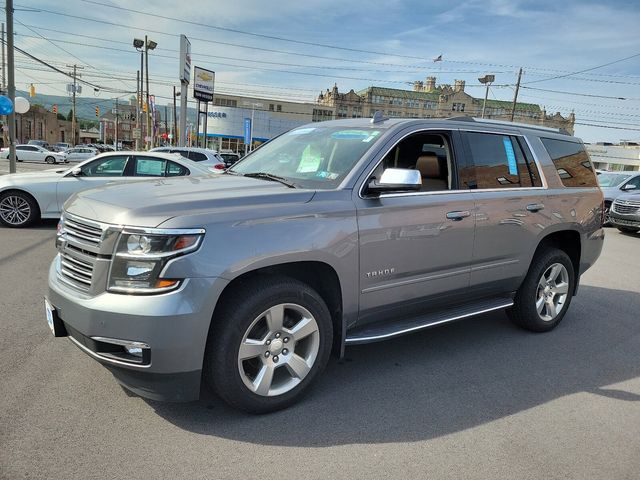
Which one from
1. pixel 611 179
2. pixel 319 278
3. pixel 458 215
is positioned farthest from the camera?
pixel 611 179

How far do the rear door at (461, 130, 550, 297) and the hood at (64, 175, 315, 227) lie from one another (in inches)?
67.2

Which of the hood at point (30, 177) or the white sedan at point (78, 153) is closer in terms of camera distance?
the hood at point (30, 177)

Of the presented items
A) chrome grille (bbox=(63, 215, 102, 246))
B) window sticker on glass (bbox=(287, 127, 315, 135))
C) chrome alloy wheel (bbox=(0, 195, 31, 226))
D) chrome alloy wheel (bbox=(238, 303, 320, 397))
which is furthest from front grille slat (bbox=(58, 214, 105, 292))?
chrome alloy wheel (bbox=(0, 195, 31, 226))

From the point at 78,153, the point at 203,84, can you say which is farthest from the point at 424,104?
the point at 78,153

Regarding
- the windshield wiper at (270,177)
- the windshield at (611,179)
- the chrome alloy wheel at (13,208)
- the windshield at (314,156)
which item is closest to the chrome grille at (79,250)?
the windshield wiper at (270,177)

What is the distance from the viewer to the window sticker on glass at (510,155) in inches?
175

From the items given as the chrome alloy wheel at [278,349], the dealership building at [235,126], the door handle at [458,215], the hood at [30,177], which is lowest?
the chrome alloy wheel at [278,349]

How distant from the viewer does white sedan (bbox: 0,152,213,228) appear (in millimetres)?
9016

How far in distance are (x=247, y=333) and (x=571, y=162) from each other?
400 cm

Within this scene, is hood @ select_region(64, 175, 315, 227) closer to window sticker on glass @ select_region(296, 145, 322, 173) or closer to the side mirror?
window sticker on glass @ select_region(296, 145, 322, 173)

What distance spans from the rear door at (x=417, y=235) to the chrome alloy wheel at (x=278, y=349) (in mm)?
491

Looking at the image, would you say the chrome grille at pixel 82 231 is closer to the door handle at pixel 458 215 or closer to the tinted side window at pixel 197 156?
the door handle at pixel 458 215

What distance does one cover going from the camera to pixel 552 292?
492 cm

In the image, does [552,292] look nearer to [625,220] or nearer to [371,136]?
[371,136]
